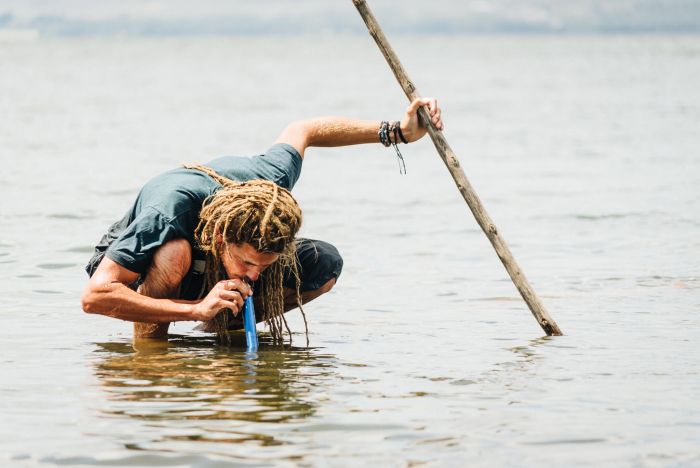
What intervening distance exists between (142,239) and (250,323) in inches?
39.9

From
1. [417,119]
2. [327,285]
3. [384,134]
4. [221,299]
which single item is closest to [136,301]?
[221,299]

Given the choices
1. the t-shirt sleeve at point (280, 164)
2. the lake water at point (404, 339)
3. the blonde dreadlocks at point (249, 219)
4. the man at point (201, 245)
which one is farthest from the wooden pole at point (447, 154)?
the blonde dreadlocks at point (249, 219)

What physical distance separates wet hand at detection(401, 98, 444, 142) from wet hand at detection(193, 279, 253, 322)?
4.97ft

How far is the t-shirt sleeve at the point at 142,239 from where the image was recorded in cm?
662

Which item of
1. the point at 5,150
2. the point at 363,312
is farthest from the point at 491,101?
the point at 363,312

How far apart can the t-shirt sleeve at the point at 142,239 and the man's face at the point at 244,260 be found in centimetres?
31

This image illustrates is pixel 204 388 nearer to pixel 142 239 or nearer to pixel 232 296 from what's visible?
pixel 232 296

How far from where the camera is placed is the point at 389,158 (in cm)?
2388

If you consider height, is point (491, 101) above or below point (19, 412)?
above

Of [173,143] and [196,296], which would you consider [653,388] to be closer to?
[196,296]

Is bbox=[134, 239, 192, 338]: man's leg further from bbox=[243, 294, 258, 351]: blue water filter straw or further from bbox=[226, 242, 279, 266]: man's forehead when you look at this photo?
bbox=[243, 294, 258, 351]: blue water filter straw

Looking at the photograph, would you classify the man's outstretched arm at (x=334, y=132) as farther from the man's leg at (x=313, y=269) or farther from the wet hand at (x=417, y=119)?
the man's leg at (x=313, y=269)

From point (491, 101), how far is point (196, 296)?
4177 cm

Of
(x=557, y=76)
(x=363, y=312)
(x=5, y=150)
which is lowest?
(x=363, y=312)
